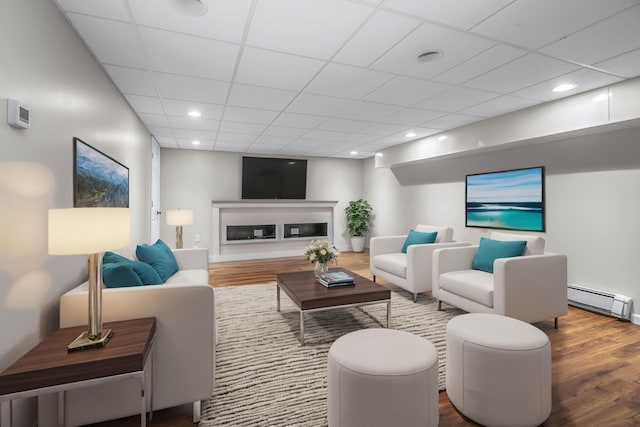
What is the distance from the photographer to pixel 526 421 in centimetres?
158

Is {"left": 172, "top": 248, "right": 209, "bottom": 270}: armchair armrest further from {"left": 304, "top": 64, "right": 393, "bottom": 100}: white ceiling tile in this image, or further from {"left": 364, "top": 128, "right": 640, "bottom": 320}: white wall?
{"left": 364, "top": 128, "right": 640, "bottom": 320}: white wall

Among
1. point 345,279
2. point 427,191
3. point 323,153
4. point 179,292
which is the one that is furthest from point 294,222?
point 179,292

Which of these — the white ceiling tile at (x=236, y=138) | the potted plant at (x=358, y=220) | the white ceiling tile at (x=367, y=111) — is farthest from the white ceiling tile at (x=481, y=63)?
the potted plant at (x=358, y=220)

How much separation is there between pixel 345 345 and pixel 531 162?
3.83 meters

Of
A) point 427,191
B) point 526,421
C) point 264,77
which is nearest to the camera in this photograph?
point 526,421

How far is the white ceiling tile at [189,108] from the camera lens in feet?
11.4

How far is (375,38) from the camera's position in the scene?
Answer: 215 centimetres

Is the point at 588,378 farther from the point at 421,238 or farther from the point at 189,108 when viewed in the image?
the point at 189,108

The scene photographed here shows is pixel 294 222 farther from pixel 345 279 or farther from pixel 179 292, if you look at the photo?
pixel 179 292

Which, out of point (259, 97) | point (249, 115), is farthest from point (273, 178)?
point (259, 97)

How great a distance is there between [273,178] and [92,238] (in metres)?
5.65

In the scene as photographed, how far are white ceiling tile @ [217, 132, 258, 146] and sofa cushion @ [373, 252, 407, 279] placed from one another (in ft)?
9.61

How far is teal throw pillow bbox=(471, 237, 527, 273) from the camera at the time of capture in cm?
312

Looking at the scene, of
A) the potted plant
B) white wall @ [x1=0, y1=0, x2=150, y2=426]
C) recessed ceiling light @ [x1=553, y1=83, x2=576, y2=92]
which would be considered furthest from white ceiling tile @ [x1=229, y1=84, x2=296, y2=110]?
the potted plant
